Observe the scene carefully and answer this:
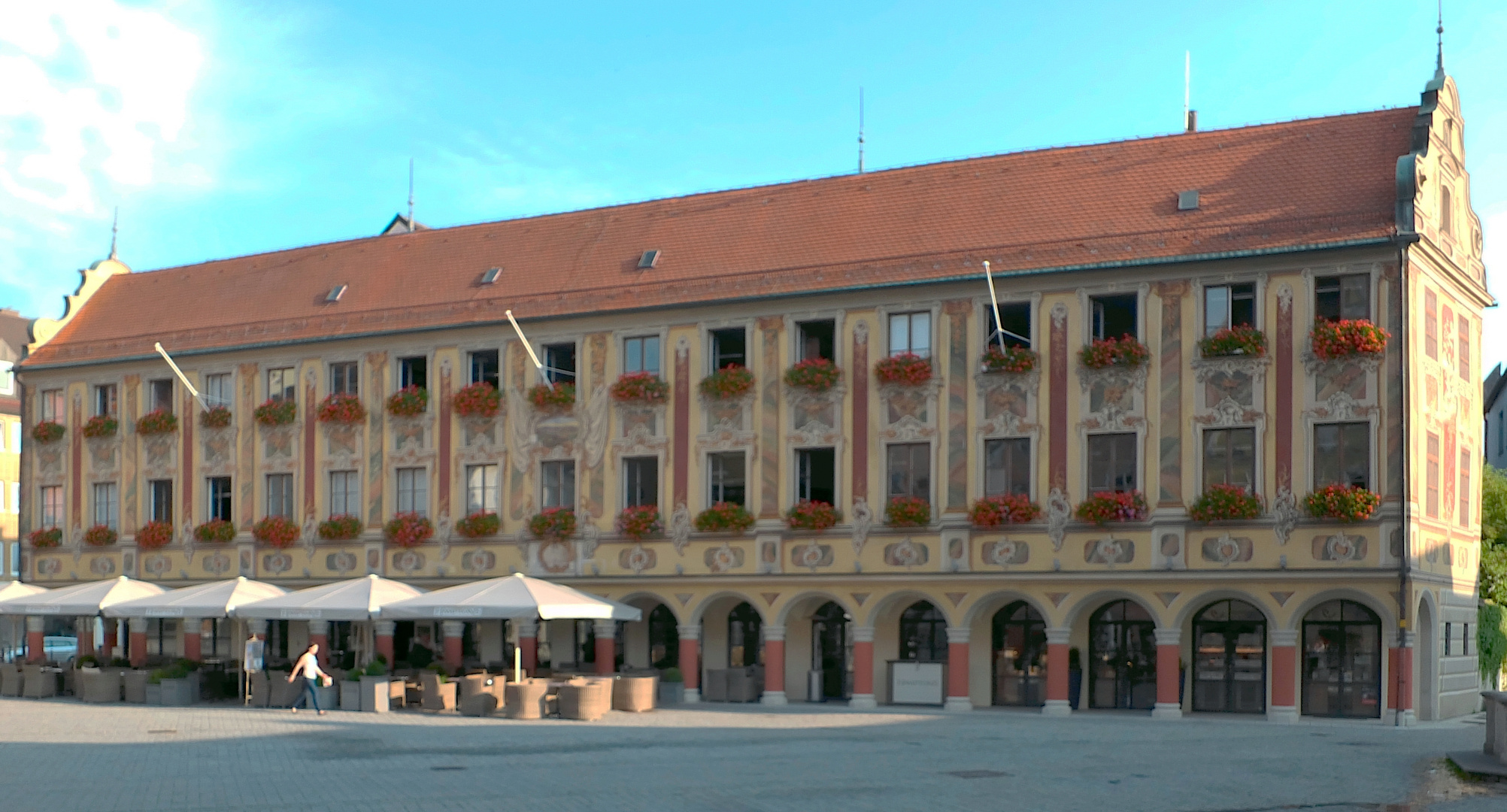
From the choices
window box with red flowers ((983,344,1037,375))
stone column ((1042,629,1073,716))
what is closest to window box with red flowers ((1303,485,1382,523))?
stone column ((1042,629,1073,716))

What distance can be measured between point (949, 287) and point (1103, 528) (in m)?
5.78

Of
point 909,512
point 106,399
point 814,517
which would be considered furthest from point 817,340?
point 106,399

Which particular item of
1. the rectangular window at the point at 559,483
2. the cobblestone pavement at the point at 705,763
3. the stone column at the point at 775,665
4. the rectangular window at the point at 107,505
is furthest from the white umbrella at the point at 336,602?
the rectangular window at the point at 107,505

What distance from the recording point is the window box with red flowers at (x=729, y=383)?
37.4 meters

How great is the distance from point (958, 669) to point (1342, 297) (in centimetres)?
1018

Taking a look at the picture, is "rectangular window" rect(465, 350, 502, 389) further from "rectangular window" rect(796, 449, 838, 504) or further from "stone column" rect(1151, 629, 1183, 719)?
"stone column" rect(1151, 629, 1183, 719)

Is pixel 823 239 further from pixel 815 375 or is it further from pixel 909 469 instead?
pixel 909 469

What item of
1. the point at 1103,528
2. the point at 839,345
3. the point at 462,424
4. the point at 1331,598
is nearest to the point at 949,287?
the point at 839,345

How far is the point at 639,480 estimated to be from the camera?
3888 cm

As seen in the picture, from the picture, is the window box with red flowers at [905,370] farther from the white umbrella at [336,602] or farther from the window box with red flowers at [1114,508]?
the white umbrella at [336,602]

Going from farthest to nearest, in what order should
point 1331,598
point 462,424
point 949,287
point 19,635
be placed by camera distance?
1. point 19,635
2. point 462,424
3. point 949,287
4. point 1331,598

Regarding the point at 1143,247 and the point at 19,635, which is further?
the point at 19,635

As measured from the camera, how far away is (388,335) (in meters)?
41.9

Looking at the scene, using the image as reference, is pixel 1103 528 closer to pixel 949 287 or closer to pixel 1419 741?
pixel 949 287
